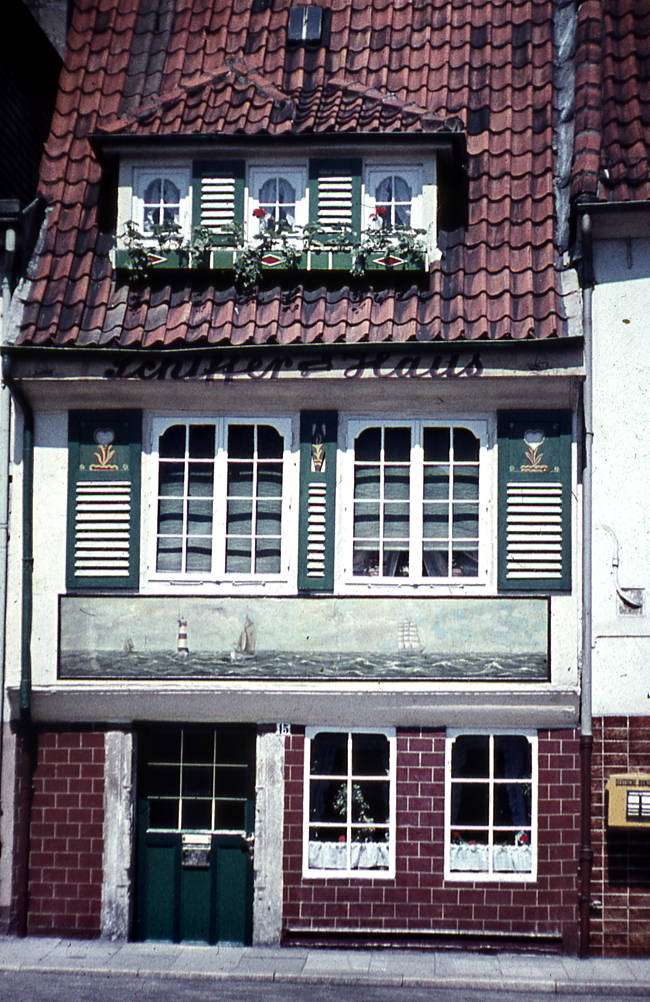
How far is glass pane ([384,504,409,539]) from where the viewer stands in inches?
522

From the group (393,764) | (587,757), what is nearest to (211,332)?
(393,764)

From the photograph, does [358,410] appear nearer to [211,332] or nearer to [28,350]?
[211,332]

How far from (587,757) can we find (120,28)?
10.1 m

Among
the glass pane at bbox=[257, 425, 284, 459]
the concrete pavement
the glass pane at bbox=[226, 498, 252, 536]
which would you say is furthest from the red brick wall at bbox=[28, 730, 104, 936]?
the glass pane at bbox=[257, 425, 284, 459]

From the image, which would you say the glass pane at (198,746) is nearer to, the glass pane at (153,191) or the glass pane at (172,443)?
the glass pane at (172,443)

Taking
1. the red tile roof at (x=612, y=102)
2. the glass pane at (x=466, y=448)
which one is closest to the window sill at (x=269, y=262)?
the glass pane at (x=466, y=448)

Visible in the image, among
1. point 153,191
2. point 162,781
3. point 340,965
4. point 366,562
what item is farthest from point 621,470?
point 153,191

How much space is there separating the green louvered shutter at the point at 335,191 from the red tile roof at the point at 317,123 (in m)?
0.41

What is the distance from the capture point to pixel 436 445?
13.3 m

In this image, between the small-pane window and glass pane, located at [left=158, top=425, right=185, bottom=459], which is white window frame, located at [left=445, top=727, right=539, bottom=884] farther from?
glass pane, located at [left=158, top=425, right=185, bottom=459]

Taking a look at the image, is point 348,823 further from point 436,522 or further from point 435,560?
point 436,522

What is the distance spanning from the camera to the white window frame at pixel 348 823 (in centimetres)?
1298

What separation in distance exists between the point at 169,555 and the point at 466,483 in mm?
3122

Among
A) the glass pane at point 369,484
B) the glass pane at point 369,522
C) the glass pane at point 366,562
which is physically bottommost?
the glass pane at point 366,562
